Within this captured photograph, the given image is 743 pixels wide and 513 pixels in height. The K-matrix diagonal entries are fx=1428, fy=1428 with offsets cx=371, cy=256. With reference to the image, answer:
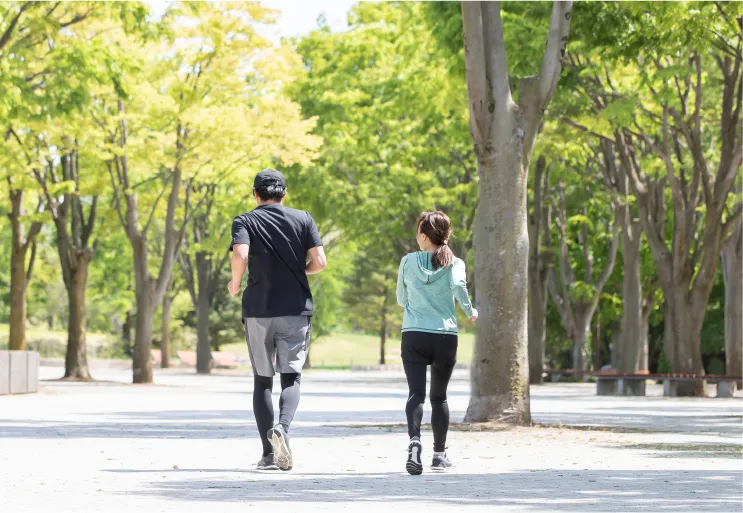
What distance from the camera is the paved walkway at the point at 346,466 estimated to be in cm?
777

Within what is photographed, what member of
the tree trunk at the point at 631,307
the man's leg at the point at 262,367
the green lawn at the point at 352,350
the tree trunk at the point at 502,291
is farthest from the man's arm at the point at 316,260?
the green lawn at the point at 352,350

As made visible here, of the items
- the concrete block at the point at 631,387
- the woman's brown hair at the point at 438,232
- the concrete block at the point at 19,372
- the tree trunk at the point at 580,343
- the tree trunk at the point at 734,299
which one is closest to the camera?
the woman's brown hair at the point at 438,232

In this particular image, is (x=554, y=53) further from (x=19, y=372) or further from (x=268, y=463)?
(x=19, y=372)

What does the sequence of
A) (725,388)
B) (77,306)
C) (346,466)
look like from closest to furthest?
(346,466)
(725,388)
(77,306)

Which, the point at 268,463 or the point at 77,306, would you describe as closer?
the point at 268,463

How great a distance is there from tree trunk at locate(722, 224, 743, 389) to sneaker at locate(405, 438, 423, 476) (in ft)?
79.8

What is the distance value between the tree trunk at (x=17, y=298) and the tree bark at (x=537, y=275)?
40.5ft

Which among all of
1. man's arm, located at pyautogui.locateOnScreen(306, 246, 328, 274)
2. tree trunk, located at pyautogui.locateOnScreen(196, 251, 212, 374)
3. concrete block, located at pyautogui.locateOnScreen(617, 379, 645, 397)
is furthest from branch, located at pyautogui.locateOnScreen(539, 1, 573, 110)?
tree trunk, located at pyautogui.locateOnScreen(196, 251, 212, 374)

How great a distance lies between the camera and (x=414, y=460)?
9422 millimetres

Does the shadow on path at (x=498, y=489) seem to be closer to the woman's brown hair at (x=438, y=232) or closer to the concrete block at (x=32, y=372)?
the woman's brown hair at (x=438, y=232)

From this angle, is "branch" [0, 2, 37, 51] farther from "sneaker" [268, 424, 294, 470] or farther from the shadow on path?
"sneaker" [268, 424, 294, 470]

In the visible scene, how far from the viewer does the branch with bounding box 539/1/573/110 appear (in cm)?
1548

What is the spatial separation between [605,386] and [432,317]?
22.8m

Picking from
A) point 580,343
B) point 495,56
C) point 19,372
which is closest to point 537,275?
point 580,343
